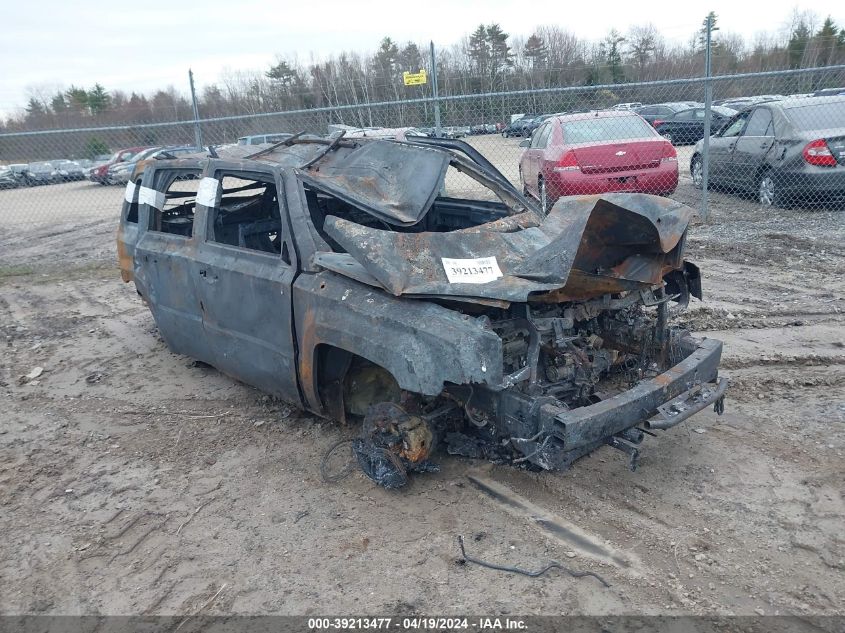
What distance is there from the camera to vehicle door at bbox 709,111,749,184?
10.8m

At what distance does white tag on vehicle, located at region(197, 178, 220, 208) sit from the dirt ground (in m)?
1.46

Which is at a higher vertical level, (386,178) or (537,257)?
(386,178)

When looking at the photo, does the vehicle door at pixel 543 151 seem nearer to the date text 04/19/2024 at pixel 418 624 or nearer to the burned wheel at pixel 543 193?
the burned wheel at pixel 543 193

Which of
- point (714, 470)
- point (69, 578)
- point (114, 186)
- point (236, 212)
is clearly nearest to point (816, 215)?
point (714, 470)

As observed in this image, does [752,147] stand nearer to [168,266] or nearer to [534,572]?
[168,266]

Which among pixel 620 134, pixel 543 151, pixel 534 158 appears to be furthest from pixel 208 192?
pixel 534 158

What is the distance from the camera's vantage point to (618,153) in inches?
351

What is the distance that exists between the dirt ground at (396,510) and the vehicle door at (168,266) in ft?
1.68

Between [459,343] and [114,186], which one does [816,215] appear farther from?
[114,186]

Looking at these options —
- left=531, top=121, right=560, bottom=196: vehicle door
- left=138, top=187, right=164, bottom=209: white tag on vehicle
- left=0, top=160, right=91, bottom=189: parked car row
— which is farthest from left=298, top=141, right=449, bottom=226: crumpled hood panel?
left=0, top=160, right=91, bottom=189: parked car row

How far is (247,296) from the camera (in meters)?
4.18

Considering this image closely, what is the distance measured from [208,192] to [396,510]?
8.22 ft

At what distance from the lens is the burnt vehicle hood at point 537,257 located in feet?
10.7

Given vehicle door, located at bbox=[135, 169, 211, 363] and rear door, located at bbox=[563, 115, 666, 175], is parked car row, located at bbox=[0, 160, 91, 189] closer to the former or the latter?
rear door, located at bbox=[563, 115, 666, 175]
